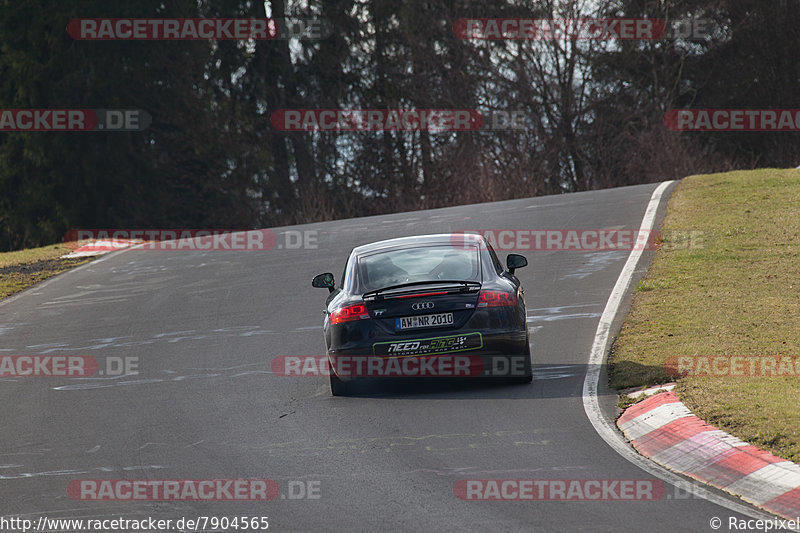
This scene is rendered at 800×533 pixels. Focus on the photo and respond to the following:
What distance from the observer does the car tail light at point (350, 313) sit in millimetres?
10189

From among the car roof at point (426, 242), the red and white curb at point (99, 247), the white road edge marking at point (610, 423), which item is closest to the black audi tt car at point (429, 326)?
the car roof at point (426, 242)

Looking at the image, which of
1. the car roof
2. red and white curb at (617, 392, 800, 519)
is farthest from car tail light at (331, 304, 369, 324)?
red and white curb at (617, 392, 800, 519)

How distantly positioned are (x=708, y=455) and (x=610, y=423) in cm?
143

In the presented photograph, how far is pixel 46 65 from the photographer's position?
48.9m

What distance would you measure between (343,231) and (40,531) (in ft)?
66.1

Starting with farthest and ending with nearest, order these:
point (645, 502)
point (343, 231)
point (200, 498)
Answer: point (343, 231), point (200, 498), point (645, 502)

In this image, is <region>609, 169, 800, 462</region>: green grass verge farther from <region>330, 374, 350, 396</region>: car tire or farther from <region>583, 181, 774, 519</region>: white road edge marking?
<region>330, 374, 350, 396</region>: car tire

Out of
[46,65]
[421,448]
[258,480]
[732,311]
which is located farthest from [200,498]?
[46,65]

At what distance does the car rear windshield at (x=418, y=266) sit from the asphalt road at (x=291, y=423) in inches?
46.4

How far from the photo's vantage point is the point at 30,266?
79.4ft

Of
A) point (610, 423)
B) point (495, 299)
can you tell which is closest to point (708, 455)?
point (610, 423)

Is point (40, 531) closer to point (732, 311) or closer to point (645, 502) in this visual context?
point (645, 502)

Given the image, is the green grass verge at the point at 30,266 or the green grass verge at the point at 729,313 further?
the green grass verge at the point at 30,266

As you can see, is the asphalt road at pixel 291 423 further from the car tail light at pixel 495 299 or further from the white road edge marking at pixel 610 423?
the car tail light at pixel 495 299
